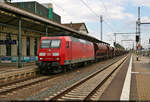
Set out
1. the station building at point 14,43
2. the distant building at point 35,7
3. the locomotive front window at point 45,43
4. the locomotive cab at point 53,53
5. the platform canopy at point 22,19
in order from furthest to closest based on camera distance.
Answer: the distant building at point 35,7 < the station building at point 14,43 < the locomotive front window at point 45,43 < the locomotive cab at point 53,53 < the platform canopy at point 22,19

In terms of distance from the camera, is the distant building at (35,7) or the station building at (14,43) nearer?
the station building at (14,43)

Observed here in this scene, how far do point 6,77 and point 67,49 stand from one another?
5.09 meters

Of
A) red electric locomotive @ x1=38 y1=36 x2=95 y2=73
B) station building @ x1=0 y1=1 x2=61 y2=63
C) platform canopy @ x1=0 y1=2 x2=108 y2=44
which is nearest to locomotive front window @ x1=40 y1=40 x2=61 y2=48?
red electric locomotive @ x1=38 y1=36 x2=95 y2=73

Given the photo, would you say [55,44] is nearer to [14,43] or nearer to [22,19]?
[14,43]

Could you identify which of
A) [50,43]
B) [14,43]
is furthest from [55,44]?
[14,43]

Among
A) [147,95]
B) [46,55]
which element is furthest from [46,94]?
[46,55]

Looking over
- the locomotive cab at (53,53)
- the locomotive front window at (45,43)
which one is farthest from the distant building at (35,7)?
the locomotive cab at (53,53)

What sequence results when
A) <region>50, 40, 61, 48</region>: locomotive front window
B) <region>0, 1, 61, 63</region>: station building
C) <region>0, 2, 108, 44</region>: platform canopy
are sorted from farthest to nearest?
1. <region>0, 1, 61, 63</region>: station building
2. <region>50, 40, 61, 48</region>: locomotive front window
3. <region>0, 2, 108, 44</region>: platform canopy

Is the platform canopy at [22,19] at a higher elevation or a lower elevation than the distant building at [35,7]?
lower

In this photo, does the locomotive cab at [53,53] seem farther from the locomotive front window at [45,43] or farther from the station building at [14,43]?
the station building at [14,43]

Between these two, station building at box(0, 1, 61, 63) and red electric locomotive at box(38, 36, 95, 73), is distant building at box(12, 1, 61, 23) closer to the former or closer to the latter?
station building at box(0, 1, 61, 63)

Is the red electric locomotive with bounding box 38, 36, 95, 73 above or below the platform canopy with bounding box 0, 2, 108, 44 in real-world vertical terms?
Answer: below

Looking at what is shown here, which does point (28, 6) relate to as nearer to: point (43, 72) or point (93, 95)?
point (43, 72)

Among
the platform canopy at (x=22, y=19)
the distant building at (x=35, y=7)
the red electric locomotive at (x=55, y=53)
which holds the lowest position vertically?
the red electric locomotive at (x=55, y=53)
